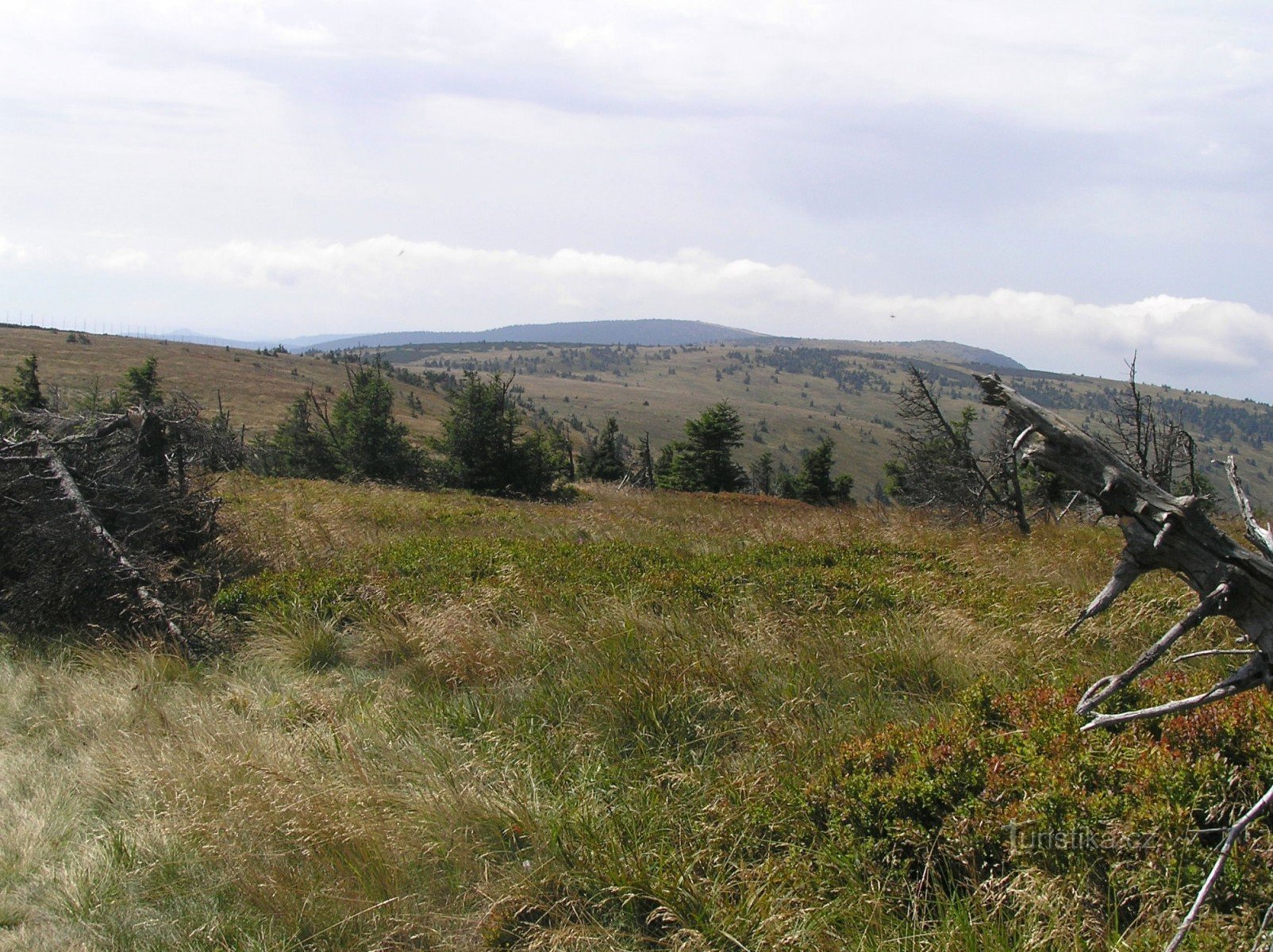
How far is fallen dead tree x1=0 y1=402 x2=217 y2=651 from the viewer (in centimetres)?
586

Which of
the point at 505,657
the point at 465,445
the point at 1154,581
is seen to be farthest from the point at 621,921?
the point at 465,445

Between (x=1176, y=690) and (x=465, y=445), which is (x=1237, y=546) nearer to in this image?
(x=1176, y=690)

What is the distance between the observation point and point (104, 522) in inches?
262

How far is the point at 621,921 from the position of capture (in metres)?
2.54

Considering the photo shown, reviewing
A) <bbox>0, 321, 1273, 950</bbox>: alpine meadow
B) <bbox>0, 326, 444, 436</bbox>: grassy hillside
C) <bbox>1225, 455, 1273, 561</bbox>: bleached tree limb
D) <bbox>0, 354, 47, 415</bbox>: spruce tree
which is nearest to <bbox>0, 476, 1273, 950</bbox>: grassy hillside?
<bbox>0, 321, 1273, 950</bbox>: alpine meadow

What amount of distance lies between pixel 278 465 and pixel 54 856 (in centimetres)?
2952

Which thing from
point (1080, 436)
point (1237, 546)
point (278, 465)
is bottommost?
point (278, 465)

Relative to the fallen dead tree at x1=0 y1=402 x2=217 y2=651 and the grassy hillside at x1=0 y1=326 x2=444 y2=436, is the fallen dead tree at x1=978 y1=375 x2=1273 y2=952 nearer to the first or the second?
the fallen dead tree at x1=0 y1=402 x2=217 y2=651

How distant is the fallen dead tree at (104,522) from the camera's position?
5.86 metres

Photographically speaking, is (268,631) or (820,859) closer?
(820,859)

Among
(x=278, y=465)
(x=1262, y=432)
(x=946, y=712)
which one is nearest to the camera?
(x=946, y=712)

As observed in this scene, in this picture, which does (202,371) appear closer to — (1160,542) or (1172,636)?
(1160,542)

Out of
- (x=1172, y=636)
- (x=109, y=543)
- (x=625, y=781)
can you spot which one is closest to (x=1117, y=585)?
(x=1172, y=636)

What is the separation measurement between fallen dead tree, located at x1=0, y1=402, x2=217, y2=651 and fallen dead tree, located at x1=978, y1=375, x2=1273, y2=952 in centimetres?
566
